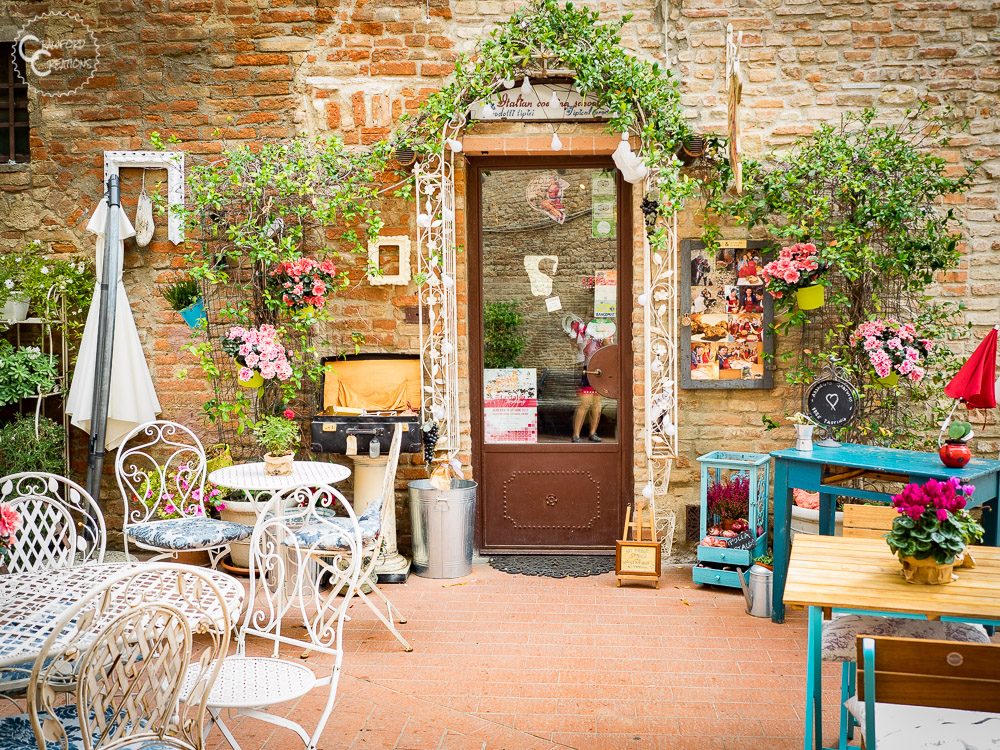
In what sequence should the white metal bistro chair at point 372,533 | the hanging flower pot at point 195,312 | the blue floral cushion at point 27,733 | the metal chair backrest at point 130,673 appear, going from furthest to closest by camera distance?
the hanging flower pot at point 195,312, the white metal bistro chair at point 372,533, the blue floral cushion at point 27,733, the metal chair backrest at point 130,673

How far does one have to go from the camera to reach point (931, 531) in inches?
115

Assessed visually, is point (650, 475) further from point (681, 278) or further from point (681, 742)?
point (681, 742)

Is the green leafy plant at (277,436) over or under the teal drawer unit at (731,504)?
over

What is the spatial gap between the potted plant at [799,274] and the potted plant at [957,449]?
135 centimetres

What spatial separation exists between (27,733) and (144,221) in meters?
4.17

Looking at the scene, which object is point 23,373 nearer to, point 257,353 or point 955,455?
point 257,353

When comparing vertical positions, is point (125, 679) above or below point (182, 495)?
above

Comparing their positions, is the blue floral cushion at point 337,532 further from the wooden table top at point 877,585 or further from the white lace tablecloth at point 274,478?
the wooden table top at point 877,585

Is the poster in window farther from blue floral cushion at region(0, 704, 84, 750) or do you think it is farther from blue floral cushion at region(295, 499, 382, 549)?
blue floral cushion at region(0, 704, 84, 750)

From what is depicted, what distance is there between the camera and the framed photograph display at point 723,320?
591 cm

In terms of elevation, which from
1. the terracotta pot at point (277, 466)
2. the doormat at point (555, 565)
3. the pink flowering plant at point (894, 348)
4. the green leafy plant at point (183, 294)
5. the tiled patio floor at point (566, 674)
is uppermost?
the green leafy plant at point (183, 294)

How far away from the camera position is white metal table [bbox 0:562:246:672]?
261cm

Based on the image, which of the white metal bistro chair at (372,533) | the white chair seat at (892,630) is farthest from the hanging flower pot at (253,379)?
the white chair seat at (892,630)

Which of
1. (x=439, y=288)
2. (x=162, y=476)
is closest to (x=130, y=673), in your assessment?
(x=162, y=476)
